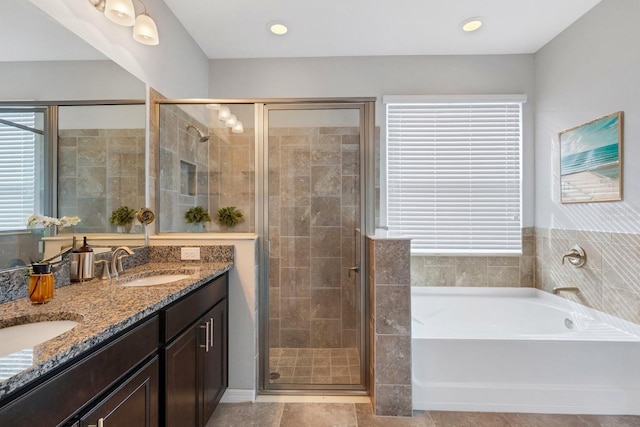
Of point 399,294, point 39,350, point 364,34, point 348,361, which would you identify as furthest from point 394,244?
point 364,34

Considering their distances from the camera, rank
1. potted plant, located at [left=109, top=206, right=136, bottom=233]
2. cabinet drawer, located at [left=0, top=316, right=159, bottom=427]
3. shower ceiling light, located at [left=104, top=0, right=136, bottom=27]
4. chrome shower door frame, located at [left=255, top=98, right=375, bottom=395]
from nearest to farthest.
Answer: cabinet drawer, located at [left=0, top=316, right=159, bottom=427] < shower ceiling light, located at [left=104, top=0, right=136, bottom=27] < potted plant, located at [left=109, top=206, right=136, bottom=233] < chrome shower door frame, located at [left=255, top=98, right=375, bottom=395]

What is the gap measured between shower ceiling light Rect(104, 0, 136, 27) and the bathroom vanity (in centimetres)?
137

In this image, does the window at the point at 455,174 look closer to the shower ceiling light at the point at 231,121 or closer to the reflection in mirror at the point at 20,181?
the shower ceiling light at the point at 231,121

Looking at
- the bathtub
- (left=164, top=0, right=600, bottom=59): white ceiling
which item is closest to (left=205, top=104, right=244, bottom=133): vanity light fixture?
(left=164, top=0, right=600, bottom=59): white ceiling

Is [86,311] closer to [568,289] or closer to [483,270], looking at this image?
[483,270]

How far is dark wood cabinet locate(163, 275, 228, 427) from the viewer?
1313mm

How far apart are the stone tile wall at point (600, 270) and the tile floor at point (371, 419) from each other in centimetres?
71

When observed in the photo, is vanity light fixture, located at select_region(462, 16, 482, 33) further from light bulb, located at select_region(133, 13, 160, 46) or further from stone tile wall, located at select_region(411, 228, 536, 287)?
light bulb, located at select_region(133, 13, 160, 46)

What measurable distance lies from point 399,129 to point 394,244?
4.72ft

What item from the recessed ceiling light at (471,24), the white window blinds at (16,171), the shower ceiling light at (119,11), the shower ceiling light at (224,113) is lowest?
the white window blinds at (16,171)

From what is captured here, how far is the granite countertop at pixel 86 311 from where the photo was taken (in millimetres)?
690

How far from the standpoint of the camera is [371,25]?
7.94 feet

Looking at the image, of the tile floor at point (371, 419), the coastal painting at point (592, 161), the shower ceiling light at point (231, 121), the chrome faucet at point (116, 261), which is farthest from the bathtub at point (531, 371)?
the shower ceiling light at point (231, 121)

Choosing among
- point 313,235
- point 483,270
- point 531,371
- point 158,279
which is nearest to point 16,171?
point 158,279
